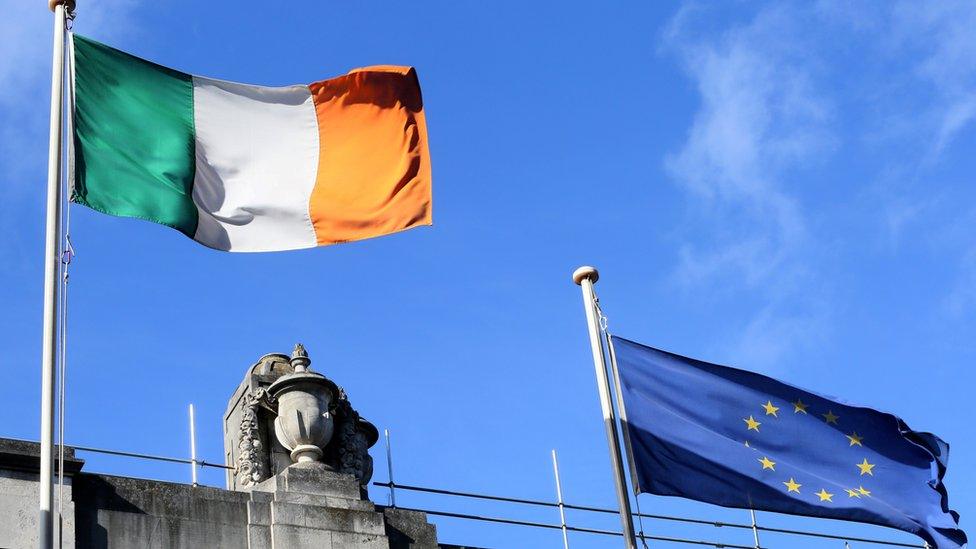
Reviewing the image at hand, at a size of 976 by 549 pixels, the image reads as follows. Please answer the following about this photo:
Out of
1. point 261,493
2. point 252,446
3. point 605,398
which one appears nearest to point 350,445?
point 252,446

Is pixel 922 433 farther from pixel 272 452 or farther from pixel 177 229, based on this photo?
pixel 177 229

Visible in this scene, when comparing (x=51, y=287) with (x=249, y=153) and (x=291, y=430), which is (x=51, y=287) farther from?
(x=291, y=430)

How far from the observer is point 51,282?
54.7ft

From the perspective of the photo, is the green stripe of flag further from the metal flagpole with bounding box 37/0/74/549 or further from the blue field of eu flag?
the blue field of eu flag

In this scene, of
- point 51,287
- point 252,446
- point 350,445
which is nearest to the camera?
point 51,287

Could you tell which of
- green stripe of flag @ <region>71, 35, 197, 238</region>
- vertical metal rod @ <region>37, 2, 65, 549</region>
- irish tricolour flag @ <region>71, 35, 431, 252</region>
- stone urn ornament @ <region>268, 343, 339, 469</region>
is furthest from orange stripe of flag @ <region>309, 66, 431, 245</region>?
vertical metal rod @ <region>37, 2, 65, 549</region>

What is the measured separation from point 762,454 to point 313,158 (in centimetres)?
638

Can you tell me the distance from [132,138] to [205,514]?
4237mm

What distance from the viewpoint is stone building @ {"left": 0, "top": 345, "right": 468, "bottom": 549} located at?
61.8ft

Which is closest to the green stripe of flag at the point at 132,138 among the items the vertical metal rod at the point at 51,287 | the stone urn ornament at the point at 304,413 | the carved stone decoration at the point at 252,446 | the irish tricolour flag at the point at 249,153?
the irish tricolour flag at the point at 249,153

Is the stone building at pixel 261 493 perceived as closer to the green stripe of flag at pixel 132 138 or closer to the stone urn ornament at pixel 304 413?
the stone urn ornament at pixel 304 413

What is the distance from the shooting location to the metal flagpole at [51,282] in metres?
15.6

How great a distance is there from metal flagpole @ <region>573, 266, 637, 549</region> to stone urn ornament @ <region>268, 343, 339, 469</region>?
331 centimetres

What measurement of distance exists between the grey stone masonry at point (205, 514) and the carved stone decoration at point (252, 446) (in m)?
0.34
